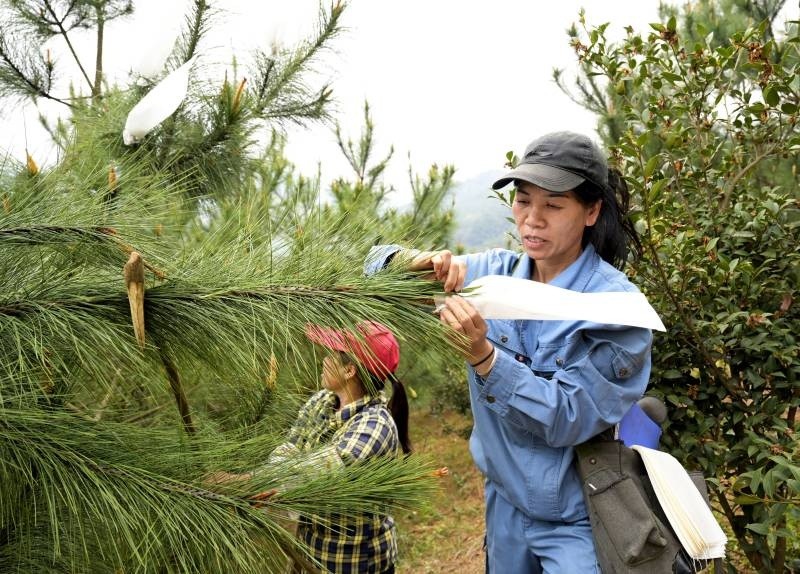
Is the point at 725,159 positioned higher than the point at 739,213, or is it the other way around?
the point at 725,159

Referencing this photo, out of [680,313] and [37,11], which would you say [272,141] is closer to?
[37,11]

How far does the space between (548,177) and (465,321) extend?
1.50 ft

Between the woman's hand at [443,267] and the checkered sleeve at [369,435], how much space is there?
27.2 inches

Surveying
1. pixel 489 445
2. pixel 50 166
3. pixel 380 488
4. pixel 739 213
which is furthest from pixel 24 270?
pixel 739 213

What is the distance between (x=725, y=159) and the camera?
7.11 ft

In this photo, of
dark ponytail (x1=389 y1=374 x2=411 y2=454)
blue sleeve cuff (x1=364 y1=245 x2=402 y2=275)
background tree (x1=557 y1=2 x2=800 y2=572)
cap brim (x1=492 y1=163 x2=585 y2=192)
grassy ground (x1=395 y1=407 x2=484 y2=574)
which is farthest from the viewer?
grassy ground (x1=395 y1=407 x2=484 y2=574)

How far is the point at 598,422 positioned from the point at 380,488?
1.67ft

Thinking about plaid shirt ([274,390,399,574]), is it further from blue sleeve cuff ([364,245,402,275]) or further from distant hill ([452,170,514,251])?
blue sleeve cuff ([364,245,402,275])

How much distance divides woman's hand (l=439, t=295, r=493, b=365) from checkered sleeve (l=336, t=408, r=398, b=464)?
2.08 feet

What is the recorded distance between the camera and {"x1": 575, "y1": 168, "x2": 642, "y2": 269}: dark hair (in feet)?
4.88

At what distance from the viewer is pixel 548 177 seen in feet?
4.67

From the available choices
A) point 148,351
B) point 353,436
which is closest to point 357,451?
point 353,436

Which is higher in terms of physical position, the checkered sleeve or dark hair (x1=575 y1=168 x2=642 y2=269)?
dark hair (x1=575 y1=168 x2=642 y2=269)

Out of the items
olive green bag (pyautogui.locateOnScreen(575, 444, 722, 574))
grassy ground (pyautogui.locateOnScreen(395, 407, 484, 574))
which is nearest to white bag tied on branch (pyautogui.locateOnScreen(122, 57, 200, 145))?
olive green bag (pyautogui.locateOnScreen(575, 444, 722, 574))
